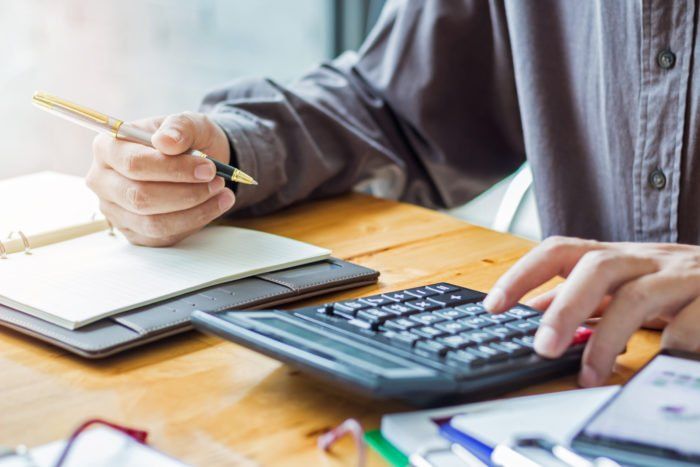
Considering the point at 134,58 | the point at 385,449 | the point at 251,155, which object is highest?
the point at 134,58

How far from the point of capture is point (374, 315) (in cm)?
67

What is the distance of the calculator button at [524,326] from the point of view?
650mm

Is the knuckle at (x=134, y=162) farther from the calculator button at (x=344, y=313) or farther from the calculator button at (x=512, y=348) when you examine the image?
the calculator button at (x=512, y=348)

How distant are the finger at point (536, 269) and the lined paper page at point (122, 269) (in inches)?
9.6

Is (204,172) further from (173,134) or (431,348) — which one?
(431,348)

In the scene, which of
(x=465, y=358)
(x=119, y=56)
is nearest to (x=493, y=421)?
(x=465, y=358)

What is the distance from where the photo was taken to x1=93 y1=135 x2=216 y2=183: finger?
0.89 meters

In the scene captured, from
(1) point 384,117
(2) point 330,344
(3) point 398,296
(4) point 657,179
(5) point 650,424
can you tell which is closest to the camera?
(5) point 650,424

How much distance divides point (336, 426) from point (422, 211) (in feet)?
1.86

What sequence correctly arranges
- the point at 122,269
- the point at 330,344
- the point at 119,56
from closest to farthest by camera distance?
1. the point at 330,344
2. the point at 122,269
3. the point at 119,56

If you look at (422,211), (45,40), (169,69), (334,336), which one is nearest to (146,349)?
(334,336)

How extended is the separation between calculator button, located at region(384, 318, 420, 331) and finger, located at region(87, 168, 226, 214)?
1.03 ft

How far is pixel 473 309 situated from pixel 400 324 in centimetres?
7

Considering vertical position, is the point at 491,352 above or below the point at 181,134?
below
